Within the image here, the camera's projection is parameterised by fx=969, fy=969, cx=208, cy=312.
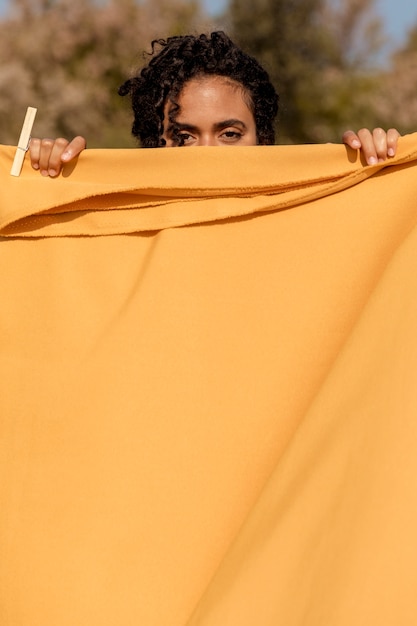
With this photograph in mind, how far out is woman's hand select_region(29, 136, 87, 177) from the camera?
2064 mm

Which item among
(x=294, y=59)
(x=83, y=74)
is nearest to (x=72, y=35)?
(x=83, y=74)

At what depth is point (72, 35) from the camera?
23.9 metres

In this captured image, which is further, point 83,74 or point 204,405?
point 83,74

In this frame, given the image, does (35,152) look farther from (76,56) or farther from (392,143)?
(76,56)

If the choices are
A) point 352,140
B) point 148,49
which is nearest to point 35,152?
point 352,140

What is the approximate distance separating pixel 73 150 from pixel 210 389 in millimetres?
602

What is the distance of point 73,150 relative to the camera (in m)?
2.06

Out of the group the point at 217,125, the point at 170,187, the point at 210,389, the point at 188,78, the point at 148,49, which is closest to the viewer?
the point at 210,389

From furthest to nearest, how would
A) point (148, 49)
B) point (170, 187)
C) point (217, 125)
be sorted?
1. point (148, 49)
2. point (217, 125)
3. point (170, 187)

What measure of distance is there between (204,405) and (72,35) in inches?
918

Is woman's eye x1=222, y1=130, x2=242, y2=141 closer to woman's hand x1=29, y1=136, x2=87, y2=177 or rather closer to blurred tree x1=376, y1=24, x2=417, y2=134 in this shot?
woman's hand x1=29, y1=136, x2=87, y2=177

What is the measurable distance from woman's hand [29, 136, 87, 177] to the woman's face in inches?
20.3

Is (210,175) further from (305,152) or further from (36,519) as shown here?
(36,519)

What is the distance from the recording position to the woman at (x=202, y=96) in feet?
8.38
